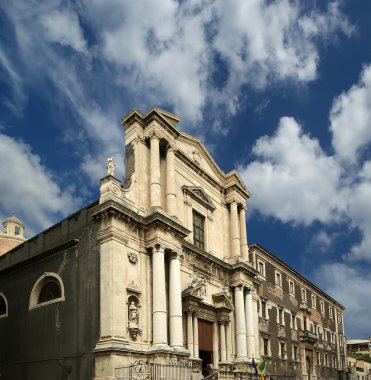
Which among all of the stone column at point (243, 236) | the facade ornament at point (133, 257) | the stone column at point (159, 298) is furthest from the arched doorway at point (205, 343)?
the facade ornament at point (133, 257)

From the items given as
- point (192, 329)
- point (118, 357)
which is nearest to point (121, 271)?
point (118, 357)

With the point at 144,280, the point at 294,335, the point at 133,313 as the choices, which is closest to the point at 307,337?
the point at 294,335

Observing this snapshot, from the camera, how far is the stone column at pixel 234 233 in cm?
2867

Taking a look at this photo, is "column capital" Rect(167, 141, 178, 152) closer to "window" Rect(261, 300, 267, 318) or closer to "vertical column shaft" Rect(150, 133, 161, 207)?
"vertical column shaft" Rect(150, 133, 161, 207)

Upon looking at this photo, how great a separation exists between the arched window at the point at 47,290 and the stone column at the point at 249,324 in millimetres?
11298

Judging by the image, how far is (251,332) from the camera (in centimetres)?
2711

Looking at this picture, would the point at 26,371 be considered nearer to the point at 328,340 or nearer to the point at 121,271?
the point at 121,271

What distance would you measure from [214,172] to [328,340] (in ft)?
85.0

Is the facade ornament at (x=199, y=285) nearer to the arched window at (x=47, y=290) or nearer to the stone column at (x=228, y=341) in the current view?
the stone column at (x=228, y=341)

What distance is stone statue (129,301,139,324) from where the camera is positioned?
62.8ft

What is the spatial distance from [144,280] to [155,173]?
502 cm

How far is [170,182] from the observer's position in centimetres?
2348

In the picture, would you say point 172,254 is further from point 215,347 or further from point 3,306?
point 3,306

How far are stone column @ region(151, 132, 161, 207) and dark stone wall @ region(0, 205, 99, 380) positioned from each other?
125 inches
